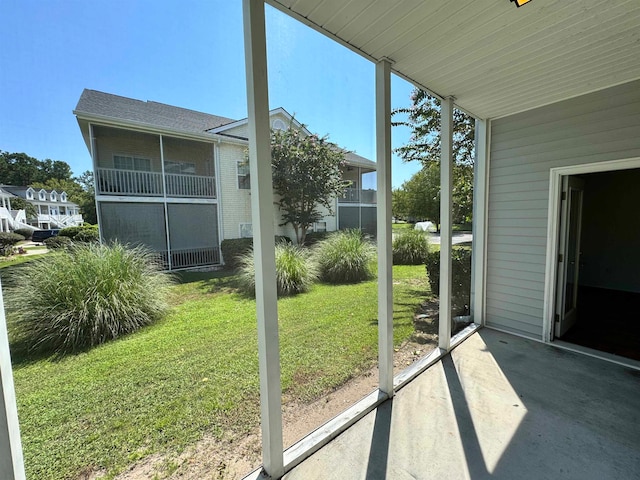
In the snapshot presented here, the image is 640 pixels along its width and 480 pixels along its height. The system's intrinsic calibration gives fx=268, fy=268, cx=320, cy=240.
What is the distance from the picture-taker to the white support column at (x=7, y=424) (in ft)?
3.18

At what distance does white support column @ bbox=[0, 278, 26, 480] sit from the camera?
38.1 inches

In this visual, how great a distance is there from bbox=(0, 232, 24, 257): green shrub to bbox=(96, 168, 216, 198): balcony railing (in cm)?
522

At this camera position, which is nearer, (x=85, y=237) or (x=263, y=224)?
(x=263, y=224)

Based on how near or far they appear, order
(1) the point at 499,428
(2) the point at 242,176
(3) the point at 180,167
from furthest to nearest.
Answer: (2) the point at 242,176 < (3) the point at 180,167 < (1) the point at 499,428

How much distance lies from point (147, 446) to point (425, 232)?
26.1ft

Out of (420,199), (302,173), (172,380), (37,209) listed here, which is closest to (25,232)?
(37,209)

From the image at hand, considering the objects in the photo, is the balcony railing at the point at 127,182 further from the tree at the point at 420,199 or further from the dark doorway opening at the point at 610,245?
the dark doorway opening at the point at 610,245

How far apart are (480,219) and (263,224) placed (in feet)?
11.6

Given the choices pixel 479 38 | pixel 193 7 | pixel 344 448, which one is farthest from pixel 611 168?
pixel 193 7

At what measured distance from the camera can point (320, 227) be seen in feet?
28.3

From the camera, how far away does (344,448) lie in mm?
1838

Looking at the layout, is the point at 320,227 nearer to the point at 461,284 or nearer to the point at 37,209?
the point at 461,284

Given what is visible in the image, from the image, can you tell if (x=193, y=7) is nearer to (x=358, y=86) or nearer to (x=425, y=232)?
(x=358, y=86)

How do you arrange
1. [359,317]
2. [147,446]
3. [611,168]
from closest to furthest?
[147,446], [611,168], [359,317]
